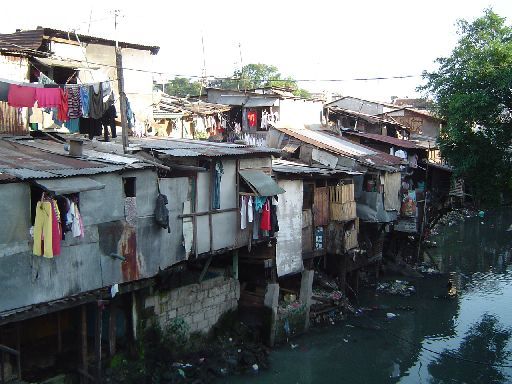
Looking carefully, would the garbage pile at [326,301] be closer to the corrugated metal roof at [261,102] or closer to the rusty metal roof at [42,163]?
the corrugated metal roof at [261,102]

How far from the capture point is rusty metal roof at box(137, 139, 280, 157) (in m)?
13.1

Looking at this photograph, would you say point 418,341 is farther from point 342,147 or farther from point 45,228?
point 45,228

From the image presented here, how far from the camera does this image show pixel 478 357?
57.3 feet

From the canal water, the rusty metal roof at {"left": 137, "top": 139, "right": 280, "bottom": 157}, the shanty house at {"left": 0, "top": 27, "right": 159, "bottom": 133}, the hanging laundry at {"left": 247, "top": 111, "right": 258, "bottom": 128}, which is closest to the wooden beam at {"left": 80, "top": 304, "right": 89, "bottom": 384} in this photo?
the canal water

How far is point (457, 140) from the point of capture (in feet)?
70.1

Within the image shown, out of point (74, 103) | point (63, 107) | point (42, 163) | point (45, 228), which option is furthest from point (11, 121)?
point (45, 228)

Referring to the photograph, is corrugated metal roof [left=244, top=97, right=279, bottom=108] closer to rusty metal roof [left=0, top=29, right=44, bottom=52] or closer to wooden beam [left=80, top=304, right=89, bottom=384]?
rusty metal roof [left=0, top=29, right=44, bottom=52]

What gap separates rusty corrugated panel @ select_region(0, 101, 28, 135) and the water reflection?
46.1ft

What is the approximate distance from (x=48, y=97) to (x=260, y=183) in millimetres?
6094

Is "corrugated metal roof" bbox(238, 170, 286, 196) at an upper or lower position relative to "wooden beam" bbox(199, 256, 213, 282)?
upper

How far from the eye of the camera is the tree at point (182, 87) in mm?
51787

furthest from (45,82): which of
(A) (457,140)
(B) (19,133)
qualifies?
(A) (457,140)

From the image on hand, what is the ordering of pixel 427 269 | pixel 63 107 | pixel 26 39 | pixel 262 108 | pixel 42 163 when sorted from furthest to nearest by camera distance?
pixel 427 269 → pixel 262 108 → pixel 26 39 → pixel 63 107 → pixel 42 163

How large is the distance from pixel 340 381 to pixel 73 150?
33.1 feet
